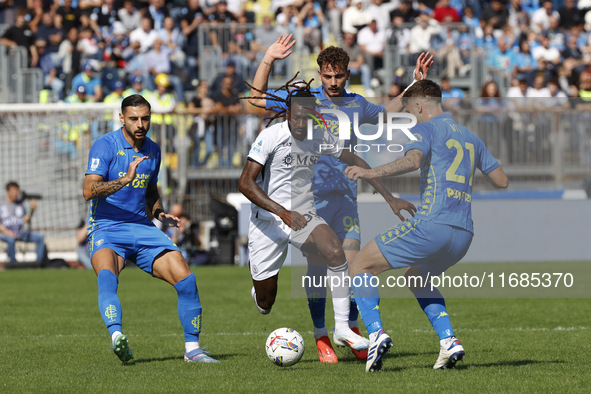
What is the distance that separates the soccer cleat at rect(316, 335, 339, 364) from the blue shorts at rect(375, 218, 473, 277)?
1304 mm

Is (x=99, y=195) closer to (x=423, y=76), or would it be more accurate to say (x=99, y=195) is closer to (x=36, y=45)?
(x=423, y=76)

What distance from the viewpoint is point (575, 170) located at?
61.0ft

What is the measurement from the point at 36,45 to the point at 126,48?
2057 millimetres

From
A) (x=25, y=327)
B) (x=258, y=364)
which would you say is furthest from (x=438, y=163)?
(x=25, y=327)

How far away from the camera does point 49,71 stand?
22609mm

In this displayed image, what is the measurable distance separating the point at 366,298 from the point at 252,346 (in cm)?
230

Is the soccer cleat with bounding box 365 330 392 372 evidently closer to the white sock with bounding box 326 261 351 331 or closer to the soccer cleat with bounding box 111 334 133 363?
the white sock with bounding box 326 261 351 331

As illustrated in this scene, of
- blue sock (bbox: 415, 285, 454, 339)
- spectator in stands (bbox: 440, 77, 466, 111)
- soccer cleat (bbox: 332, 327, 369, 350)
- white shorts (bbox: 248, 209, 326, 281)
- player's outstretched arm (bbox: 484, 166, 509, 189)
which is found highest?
spectator in stands (bbox: 440, 77, 466, 111)

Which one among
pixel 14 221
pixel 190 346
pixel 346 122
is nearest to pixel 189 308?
pixel 190 346

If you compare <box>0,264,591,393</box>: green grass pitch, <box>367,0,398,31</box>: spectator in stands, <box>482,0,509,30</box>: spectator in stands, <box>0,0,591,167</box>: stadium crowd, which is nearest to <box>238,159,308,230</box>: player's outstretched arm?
<box>0,264,591,393</box>: green grass pitch

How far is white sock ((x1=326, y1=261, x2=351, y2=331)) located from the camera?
26.3 ft

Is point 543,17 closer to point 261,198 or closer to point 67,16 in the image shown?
point 67,16

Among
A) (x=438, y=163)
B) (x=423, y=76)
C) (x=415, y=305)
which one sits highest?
(x=423, y=76)

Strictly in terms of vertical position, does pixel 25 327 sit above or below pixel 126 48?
below
